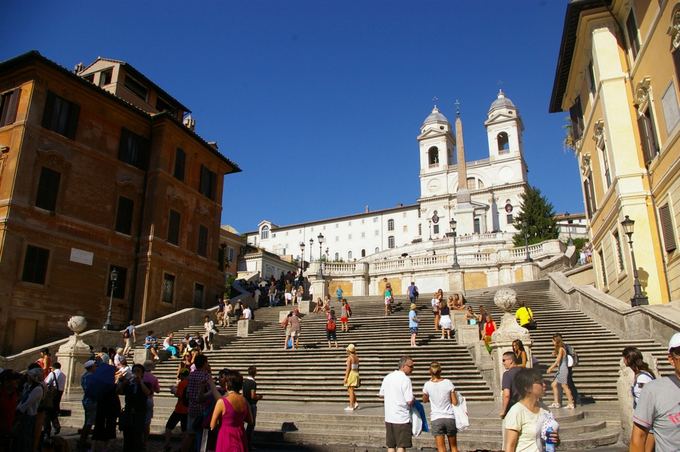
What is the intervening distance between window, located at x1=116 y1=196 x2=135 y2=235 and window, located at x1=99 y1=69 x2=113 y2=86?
26.6 ft

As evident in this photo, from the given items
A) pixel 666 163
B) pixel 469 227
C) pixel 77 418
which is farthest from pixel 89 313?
pixel 469 227

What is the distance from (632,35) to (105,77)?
27.1m

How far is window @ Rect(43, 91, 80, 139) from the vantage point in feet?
75.3

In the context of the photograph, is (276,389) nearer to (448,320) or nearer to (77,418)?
(77,418)

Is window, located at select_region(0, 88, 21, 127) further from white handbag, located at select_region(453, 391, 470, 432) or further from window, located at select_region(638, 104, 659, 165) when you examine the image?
window, located at select_region(638, 104, 659, 165)

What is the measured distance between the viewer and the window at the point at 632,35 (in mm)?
18812

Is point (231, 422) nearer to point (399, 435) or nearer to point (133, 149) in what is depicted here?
point (399, 435)

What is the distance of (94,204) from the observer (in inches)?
968

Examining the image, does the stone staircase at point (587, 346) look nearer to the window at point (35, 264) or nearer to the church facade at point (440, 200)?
the window at point (35, 264)

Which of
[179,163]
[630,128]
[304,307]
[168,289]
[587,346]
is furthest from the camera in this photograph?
[179,163]

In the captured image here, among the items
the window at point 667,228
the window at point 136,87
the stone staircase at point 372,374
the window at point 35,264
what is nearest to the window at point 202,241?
the stone staircase at point 372,374

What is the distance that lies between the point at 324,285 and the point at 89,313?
16328 mm

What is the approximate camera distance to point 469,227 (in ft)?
237

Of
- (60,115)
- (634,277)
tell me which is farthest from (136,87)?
(634,277)
